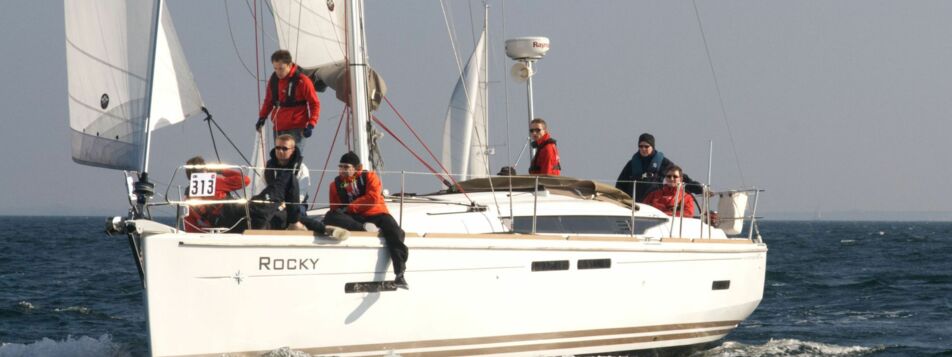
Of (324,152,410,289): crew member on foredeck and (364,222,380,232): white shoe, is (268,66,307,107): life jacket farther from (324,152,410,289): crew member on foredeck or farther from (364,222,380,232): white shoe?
(364,222,380,232): white shoe

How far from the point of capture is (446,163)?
28.3 meters

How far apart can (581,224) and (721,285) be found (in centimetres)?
222

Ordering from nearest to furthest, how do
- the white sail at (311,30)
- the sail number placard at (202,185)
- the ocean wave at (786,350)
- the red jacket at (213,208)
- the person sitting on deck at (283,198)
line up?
1. the sail number placard at (202,185)
2. the person sitting on deck at (283,198)
3. the red jacket at (213,208)
4. the white sail at (311,30)
5. the ocean wave at (786,350)

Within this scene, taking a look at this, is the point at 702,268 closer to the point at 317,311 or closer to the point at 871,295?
the point at 317,311

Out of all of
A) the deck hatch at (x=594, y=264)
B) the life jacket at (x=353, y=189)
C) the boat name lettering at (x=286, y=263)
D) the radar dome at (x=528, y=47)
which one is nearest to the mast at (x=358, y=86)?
the life jacket at (x=353, y=189)

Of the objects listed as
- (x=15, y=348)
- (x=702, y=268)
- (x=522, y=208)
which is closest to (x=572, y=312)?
(x=522, y=208)

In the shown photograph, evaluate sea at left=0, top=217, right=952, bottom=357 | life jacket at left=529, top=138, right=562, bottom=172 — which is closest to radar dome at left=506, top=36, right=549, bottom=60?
life jacket at left=529, top=138, right=562, bottom=172

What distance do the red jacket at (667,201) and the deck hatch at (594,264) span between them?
169cm

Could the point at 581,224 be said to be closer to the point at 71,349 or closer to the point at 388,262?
the point at 388,262

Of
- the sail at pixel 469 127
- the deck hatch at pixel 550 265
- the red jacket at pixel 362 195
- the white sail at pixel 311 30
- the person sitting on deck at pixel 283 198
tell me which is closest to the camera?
the person sitting on deck at pixel 283 198

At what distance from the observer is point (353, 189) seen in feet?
32.2

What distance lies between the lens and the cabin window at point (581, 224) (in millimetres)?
10938

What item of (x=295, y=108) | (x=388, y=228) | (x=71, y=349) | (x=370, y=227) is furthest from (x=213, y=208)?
(x=71, y=349)

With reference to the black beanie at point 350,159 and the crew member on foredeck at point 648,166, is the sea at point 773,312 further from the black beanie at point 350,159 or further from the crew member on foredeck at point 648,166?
the crew member on foredeck at point 648,166
